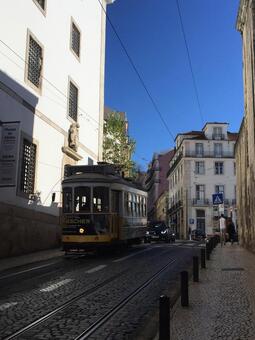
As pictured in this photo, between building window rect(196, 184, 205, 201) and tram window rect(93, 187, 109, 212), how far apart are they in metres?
56.4

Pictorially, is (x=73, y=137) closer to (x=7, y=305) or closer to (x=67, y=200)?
(x=67, y=200)

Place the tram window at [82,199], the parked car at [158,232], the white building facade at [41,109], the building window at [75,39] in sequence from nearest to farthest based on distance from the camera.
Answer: the tram window at [82,199]
the white building facade at [41,109]
the building window at [75,39]
the parked car at [158,232]

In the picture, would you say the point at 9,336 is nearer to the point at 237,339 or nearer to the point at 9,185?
the point at 237,339

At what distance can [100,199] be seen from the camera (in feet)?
60.3

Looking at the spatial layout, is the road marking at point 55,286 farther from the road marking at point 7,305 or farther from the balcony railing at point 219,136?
the balcony railing at point 219,136

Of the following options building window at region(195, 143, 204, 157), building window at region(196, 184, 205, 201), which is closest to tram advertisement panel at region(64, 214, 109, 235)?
building window at region(196, 184, 205, 201)

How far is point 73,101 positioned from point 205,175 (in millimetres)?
47407

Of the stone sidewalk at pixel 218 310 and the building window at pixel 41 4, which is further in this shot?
the building window at pixel 41 4

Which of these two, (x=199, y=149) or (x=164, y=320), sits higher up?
(x=199, y=149)

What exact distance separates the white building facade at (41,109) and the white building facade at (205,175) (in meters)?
41.4

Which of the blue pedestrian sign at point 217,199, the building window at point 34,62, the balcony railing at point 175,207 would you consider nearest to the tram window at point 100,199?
the building window at point 34,62

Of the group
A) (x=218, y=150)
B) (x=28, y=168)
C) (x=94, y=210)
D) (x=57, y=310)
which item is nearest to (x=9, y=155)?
(x=28, y=168)

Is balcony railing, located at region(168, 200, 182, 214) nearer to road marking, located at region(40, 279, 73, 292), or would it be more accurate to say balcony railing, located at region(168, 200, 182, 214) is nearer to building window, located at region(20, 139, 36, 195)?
building window, located at region(20, 139, 36, 195)

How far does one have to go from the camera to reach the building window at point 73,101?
1166 inches
